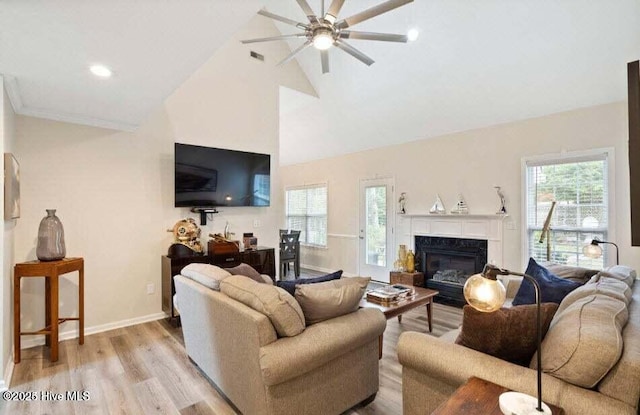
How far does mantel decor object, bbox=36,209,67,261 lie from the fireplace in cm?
475

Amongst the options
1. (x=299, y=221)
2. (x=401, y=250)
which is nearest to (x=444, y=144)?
(x=401, y=250)

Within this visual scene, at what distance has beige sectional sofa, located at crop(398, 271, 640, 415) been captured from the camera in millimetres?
1173

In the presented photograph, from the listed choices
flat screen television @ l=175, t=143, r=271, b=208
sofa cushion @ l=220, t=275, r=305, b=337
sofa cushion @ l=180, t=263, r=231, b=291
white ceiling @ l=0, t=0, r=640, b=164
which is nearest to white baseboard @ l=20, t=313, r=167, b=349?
flat screen television @ l=175, t=143, r=271, b=208

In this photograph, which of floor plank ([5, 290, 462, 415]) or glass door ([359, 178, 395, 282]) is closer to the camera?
floor plank ([5, 290, 462, 415])

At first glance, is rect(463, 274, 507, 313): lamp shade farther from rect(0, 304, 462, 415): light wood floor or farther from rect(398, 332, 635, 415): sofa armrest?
rect(0, 304, 462, 415): light wood floor

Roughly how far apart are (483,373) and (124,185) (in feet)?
13.1

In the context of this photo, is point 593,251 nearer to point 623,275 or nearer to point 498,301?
point 623,275

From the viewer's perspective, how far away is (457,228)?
193 inches

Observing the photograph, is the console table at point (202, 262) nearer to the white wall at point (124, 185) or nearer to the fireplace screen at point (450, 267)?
the white wall at point (124, 185)

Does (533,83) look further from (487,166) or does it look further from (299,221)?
(299,221)

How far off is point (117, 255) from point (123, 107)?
171 centimetres

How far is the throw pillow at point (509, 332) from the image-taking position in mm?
1434

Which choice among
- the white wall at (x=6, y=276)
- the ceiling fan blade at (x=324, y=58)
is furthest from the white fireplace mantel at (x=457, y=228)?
the white wall at (x=6, y=276)

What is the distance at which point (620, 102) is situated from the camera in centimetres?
361
